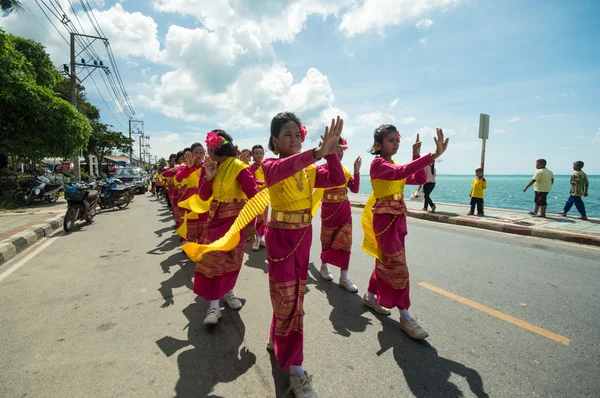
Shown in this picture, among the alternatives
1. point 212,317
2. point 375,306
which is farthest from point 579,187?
point 212,317

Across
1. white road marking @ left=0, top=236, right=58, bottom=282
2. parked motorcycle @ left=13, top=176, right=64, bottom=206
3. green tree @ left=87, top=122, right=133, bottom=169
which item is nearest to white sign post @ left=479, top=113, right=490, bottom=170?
white road marking @ left=0, top=236, right=58, bottom=282

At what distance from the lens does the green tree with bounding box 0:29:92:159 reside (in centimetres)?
1069

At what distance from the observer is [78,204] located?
8.07 meters

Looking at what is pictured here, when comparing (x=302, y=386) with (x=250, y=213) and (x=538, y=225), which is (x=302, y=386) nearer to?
(x=250, y=213)

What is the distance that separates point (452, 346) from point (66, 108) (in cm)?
1537

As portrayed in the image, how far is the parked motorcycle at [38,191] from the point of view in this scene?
11453mm

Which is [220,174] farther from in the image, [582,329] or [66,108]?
[66,108]

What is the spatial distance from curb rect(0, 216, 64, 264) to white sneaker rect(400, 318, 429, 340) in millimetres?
6297

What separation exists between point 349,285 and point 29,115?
14198mm

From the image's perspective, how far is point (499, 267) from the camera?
4.47 metres

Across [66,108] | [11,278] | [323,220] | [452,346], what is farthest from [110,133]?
[452,346]

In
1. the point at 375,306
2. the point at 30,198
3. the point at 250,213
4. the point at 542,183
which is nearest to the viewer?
the point at 250,213

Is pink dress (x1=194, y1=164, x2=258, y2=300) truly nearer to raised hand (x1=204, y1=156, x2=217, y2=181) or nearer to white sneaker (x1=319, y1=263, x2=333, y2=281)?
raised hand (x1=204, y1=156, x2=217, y2=181)

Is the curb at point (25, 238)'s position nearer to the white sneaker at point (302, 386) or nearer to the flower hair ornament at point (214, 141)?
the flower hair ornament at point (214, 141)
